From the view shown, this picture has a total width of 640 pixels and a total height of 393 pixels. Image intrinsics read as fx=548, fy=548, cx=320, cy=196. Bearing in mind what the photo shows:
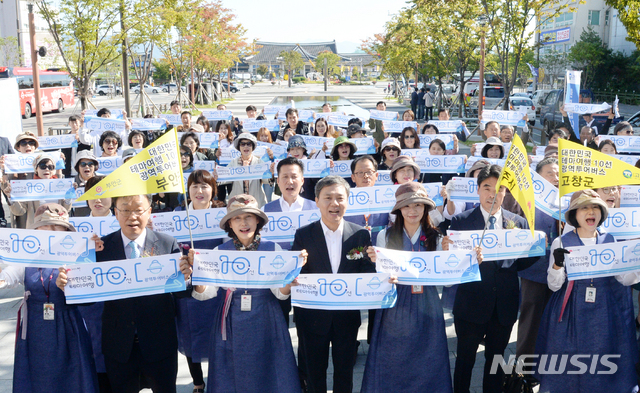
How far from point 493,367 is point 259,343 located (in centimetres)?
199

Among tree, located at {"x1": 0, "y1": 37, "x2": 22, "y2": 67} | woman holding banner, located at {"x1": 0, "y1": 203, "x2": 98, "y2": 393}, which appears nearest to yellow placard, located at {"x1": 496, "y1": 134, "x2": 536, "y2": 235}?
woman holding banner, located at {"x1": 0, "y1": 203, "x2": 98, "y2": 393}

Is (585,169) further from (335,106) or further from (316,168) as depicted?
(335,106)

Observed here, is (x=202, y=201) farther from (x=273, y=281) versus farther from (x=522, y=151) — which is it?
(x=522, y=151)

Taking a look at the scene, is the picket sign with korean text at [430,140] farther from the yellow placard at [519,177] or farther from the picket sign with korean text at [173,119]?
the picket sign with korean text at [173,119]

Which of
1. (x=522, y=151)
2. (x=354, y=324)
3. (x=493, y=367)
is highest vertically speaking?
(x=522, y=151)

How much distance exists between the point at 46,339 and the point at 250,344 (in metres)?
1.45

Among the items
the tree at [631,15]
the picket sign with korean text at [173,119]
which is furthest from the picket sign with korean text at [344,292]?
the tree at [631,15]

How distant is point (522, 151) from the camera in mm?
3941

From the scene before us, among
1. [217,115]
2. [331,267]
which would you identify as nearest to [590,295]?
[331,267]

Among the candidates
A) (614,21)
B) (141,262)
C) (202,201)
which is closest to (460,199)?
(202,201)

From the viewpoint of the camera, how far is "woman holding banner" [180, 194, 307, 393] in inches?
151

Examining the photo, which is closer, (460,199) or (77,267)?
(77,267)

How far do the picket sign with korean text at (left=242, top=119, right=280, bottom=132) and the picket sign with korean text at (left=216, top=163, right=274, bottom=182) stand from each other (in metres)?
4.06

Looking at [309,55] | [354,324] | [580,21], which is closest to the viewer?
[354,324]
